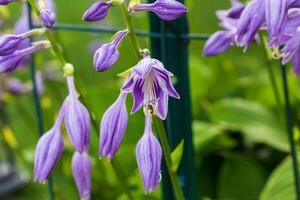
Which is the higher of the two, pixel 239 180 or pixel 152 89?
pixel 152 89

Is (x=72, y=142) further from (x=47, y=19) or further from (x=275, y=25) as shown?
(x=275, y=25)

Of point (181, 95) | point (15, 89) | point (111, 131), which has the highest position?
point (111, 131)

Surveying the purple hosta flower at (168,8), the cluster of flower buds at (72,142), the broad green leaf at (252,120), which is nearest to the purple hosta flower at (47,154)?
the cluster of flower buds at (72,142)

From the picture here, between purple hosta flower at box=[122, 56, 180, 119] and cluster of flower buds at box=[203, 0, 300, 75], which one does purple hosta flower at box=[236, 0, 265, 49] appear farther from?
purple hosta flower at box=[122, 56, 180, 119]

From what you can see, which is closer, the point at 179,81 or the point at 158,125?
the point at 158,125

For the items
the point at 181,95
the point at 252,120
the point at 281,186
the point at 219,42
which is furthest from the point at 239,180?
the point at 219,42

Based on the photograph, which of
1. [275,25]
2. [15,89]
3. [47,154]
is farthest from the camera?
[15,89]

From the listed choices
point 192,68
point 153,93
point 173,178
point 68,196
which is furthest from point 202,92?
point 153,93
